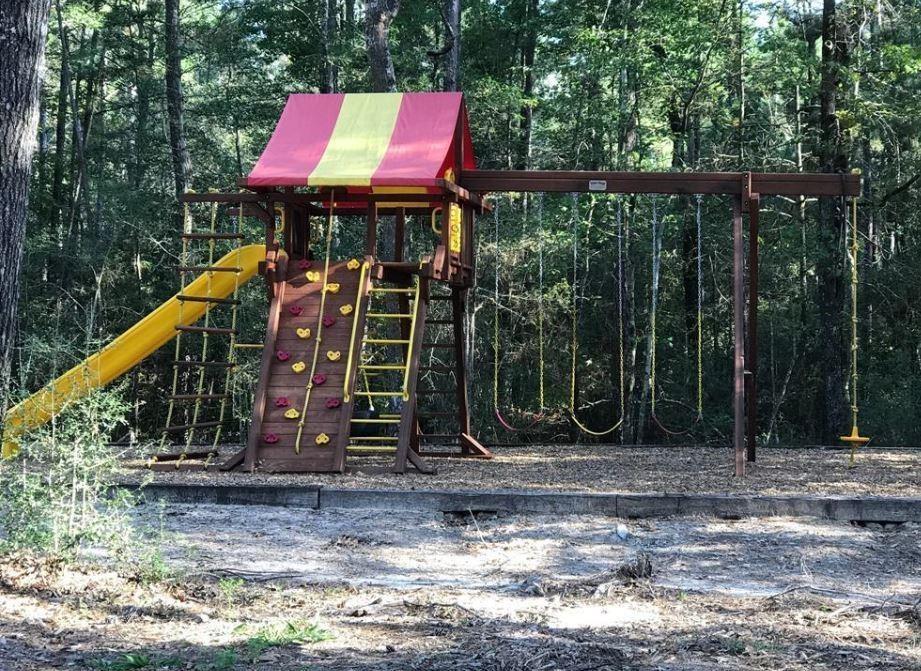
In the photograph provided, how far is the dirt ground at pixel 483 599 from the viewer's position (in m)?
4.05

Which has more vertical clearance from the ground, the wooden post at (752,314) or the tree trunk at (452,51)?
the tree trunk at (452,51)

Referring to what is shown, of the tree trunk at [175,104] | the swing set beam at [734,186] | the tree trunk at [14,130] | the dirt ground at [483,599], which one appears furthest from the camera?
the tree trunk at [175,104]

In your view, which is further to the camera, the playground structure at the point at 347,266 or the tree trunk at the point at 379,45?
the tree trunk at the point at 379,45

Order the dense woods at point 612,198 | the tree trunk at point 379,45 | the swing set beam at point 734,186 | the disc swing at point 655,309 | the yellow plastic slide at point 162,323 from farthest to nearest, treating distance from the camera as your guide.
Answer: the dense woods at point 612,198 < the tree trunk at point 379,45 < the disc swing at point 655,309 < the yellow plastic slide at point 162,323 < the swing set beam at point 734,186

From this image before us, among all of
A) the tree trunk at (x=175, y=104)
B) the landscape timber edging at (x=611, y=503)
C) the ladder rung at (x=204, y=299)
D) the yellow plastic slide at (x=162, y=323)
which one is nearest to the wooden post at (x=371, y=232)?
the yellow plastic slide at (x=162, y=323)

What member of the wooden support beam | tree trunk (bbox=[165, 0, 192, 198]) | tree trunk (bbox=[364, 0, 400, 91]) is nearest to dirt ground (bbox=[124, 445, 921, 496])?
the wooden support beam

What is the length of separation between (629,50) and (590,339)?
17.9ft

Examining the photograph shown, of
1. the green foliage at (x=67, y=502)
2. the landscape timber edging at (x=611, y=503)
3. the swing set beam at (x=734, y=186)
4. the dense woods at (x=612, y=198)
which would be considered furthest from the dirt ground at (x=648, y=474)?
the dense woods at (x=612, y=198)

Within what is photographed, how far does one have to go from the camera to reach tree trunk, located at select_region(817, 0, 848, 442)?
55.0ft

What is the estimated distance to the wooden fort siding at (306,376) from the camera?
32.7 ft

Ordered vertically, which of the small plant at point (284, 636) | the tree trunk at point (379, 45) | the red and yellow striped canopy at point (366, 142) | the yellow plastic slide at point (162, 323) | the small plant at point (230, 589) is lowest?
the small plant at point (230, 589)

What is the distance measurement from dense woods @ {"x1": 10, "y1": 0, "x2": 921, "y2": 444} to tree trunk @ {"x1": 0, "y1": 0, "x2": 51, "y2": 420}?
33.5ft

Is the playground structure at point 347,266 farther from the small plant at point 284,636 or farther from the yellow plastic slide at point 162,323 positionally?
the small plant at point 284,636

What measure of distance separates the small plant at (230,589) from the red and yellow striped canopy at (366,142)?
225 inches
